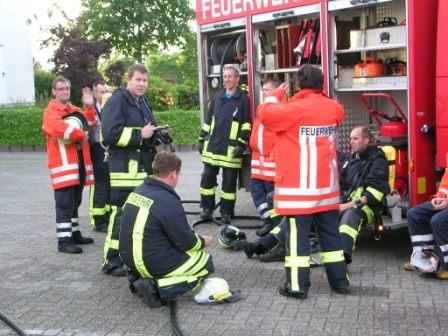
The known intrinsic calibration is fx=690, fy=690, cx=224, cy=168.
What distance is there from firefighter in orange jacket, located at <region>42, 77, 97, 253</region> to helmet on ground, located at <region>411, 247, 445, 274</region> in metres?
3.26

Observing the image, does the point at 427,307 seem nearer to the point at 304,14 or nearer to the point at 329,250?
the point at 329,250

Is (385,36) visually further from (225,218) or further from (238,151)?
(225,218)

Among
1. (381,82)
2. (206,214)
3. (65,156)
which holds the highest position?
(381,82)

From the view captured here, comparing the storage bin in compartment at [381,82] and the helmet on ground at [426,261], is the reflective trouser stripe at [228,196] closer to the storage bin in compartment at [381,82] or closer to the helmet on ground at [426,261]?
the storage bin in compartment at [381,82]

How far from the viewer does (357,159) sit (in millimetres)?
6270

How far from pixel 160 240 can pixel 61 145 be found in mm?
2410

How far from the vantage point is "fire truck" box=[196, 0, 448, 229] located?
5.73 meters

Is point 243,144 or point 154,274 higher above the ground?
point 243,144

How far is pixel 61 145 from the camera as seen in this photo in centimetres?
697

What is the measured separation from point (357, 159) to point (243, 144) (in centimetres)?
193

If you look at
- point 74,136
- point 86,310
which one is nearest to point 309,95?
point 86,310

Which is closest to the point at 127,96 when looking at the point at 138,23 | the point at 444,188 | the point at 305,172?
the point at 305,172

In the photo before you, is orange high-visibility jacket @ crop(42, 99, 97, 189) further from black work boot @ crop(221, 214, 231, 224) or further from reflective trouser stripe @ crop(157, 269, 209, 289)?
reflective trouser stripe @ crop(157, 269, 209, 289)

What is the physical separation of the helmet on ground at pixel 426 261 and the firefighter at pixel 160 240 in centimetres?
177
